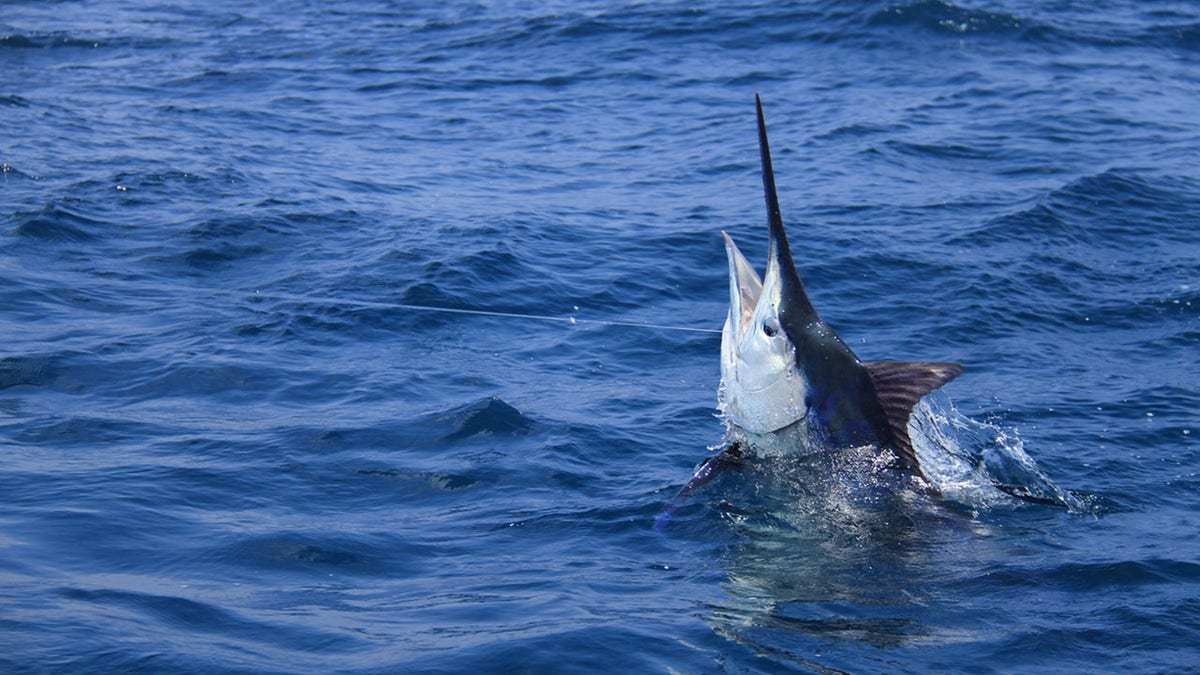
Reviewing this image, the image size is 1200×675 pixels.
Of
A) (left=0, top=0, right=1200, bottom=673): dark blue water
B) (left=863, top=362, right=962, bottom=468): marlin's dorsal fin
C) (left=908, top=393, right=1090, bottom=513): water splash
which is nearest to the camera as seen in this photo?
(left=0, top=0, right=1200, bottom=673): dark blue water

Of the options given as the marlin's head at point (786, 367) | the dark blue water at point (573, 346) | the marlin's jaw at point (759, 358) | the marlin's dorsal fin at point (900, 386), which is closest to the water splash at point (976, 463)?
the dark blue water at point (573, 346)

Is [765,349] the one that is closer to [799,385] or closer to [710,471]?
[799,385]

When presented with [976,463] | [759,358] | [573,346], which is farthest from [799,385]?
[573,346]

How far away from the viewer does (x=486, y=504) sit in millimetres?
6859

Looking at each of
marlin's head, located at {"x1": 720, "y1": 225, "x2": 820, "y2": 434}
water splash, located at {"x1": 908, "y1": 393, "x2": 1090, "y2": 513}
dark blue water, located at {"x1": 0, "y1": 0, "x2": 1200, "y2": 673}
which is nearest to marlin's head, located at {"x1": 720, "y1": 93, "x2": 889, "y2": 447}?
marlin's head, located at {"x1": 720, "y1": 225, "x2": 820, "y2": 434}

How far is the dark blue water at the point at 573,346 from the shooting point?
5523 millimetres

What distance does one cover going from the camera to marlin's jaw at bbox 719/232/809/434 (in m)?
6.14

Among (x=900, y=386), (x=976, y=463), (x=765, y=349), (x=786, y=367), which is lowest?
(x=976, y=463)

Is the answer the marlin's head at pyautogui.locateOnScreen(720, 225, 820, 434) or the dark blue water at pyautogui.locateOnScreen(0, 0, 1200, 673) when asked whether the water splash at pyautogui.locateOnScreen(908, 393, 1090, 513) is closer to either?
the dark blue water at pyautogui.locateOnScreen(0, 0, 1200, 673)

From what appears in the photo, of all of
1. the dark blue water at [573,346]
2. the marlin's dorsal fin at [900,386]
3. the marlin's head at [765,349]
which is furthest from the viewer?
the marlin's dorsal fin at [900,386]

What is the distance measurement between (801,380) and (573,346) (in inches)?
138

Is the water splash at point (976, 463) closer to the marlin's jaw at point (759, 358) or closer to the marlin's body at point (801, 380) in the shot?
the marlin's body at point (801, 380)

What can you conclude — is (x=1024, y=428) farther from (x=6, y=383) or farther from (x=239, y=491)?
(x=6, y=383)

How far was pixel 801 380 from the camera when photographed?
6.30 m
